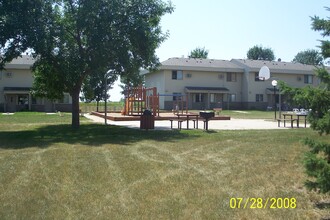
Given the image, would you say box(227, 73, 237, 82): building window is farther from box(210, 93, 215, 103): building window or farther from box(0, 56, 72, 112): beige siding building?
box(0, 56, 72, 112): beige siding building

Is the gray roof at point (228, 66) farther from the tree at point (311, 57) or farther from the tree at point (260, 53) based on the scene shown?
the tree at point (260, 53)

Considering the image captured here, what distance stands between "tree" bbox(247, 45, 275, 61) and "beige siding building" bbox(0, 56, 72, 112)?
57.9 m

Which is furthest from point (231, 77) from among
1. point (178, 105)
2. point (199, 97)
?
point (178, 105)

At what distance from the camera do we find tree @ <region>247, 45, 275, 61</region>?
300ft

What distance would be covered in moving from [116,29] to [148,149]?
8.71m

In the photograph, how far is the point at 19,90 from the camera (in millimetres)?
43312

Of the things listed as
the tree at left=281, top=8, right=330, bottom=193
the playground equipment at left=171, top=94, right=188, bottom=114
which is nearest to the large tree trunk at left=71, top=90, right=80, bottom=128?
the playground equipment at left=171, top=94, right=188, bottom=114

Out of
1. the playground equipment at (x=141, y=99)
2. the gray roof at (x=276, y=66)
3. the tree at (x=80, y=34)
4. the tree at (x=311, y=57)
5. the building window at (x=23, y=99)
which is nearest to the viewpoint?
the tree at (x=311, y=57)

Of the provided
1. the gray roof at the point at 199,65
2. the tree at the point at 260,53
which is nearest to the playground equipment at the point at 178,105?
the gray roof at the point at 199,65

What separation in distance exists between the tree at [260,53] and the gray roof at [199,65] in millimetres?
41131

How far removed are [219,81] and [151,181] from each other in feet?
143

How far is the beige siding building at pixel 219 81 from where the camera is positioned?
47.1 m

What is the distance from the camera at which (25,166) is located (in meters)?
9.03

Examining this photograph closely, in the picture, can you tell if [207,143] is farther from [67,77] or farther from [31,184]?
[67,77]
